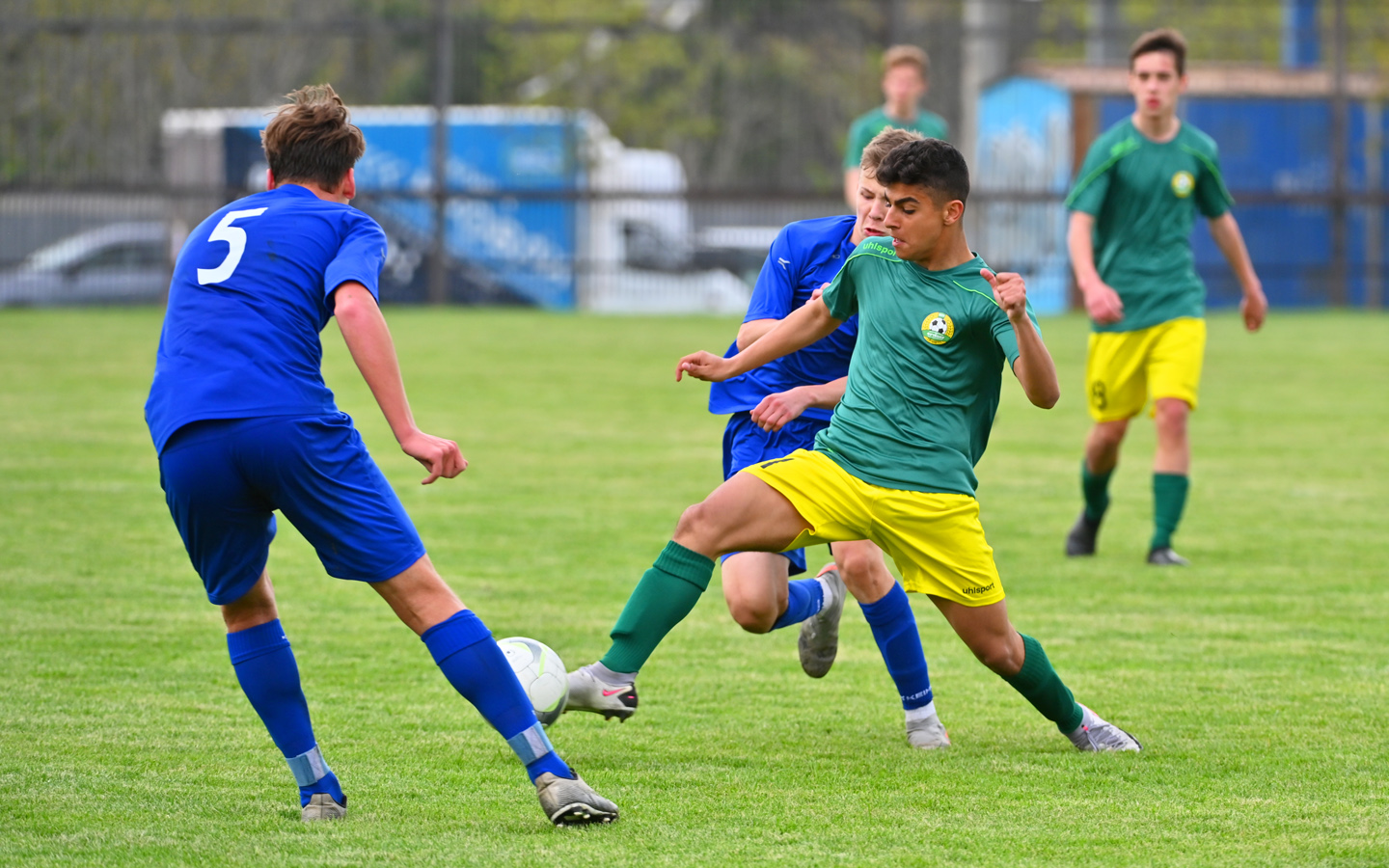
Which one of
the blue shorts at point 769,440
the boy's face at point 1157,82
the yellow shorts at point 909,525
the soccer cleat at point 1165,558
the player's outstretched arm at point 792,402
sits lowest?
the soccer cleat at point 1165,558

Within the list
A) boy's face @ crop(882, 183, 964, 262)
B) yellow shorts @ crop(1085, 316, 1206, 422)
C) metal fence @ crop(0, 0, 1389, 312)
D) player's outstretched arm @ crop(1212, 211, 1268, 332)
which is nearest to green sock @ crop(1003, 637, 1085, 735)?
boy's face @ crop(882, 183, 964, 262)

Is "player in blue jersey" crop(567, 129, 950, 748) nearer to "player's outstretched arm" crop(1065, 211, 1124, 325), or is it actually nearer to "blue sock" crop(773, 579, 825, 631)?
"blue sock" crop(773, 579, 825, 631)

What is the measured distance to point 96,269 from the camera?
24.8 m

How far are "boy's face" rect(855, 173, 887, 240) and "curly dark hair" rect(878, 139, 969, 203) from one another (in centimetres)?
12

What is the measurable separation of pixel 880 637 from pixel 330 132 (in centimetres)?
213

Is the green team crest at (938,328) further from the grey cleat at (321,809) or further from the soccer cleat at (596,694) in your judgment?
the grey cleat at (321,809)

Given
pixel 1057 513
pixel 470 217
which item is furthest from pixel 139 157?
pixel 1057 513

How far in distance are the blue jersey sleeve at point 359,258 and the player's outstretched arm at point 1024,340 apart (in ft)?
4.75

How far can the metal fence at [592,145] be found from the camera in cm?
2462

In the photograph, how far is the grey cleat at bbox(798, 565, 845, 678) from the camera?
17.3ft

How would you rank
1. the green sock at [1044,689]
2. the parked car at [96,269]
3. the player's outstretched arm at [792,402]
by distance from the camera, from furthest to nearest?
the parked car at [96,269] < the player's outstretched arm at [792,402] < the green sock at [1044,689]

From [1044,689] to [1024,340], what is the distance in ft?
3.43

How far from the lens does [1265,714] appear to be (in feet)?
16.9

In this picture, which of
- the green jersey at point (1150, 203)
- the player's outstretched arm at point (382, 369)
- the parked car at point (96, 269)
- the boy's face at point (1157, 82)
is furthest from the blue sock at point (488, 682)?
the parked car at point (96, 269)
